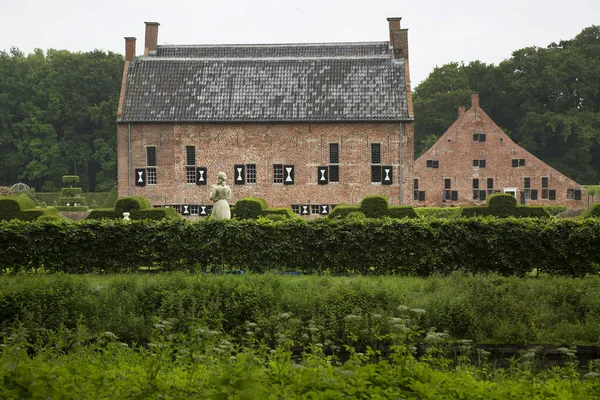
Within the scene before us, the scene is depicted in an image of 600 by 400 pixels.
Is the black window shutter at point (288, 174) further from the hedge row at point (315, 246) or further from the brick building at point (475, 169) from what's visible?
the hedge row at point (315, 246)

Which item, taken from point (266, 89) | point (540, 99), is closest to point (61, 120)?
point (266, 89)

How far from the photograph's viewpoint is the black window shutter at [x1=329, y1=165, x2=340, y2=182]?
31422 millimetres

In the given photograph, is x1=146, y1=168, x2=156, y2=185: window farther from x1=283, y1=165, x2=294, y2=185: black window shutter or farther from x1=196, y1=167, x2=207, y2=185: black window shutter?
x1=283, y1=165, x2=294, y2=185: black window shutter

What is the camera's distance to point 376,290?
10.9 metres

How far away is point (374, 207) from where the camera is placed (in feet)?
73.0

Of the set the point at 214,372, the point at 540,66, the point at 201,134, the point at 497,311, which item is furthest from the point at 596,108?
the point at 214,372

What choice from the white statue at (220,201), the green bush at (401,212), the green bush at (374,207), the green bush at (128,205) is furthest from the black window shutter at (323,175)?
the white statue at (220,201)

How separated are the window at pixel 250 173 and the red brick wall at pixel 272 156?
0.20 m

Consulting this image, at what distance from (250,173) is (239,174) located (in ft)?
1.60

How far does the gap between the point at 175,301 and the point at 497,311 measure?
4.64m

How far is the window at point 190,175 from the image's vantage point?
32.0 m

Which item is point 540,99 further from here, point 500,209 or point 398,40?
point 500,209

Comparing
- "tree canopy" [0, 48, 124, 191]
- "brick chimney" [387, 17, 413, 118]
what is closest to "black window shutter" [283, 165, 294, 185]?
"brick chimney" [387, 17, 413, 118]

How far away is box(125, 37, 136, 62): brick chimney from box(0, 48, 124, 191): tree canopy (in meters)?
19.6
